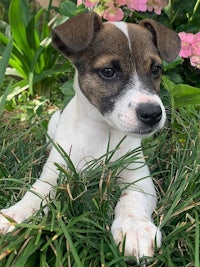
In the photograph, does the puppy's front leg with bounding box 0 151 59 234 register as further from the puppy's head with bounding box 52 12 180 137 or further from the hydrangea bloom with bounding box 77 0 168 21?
the hydrangea bloom with bounding box 77 0 168 21

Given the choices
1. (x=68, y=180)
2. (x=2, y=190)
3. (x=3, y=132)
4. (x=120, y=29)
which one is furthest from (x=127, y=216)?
(x=3, y=132)

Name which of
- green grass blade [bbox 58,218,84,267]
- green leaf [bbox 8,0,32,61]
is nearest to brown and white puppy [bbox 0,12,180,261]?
green grass blade [bbox 58,218,84,267]

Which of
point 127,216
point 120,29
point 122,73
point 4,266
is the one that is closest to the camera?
point 4,266

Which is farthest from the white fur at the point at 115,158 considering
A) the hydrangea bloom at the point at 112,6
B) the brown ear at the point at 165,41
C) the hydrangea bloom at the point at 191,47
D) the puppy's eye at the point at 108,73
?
the hydrangea bloom at the point at 191,47

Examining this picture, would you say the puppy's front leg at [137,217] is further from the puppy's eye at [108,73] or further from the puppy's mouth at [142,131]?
the puppy's eye at [108,73]

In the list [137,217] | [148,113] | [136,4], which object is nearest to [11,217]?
[137,217]

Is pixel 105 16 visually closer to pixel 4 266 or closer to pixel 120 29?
pixel 120 29
